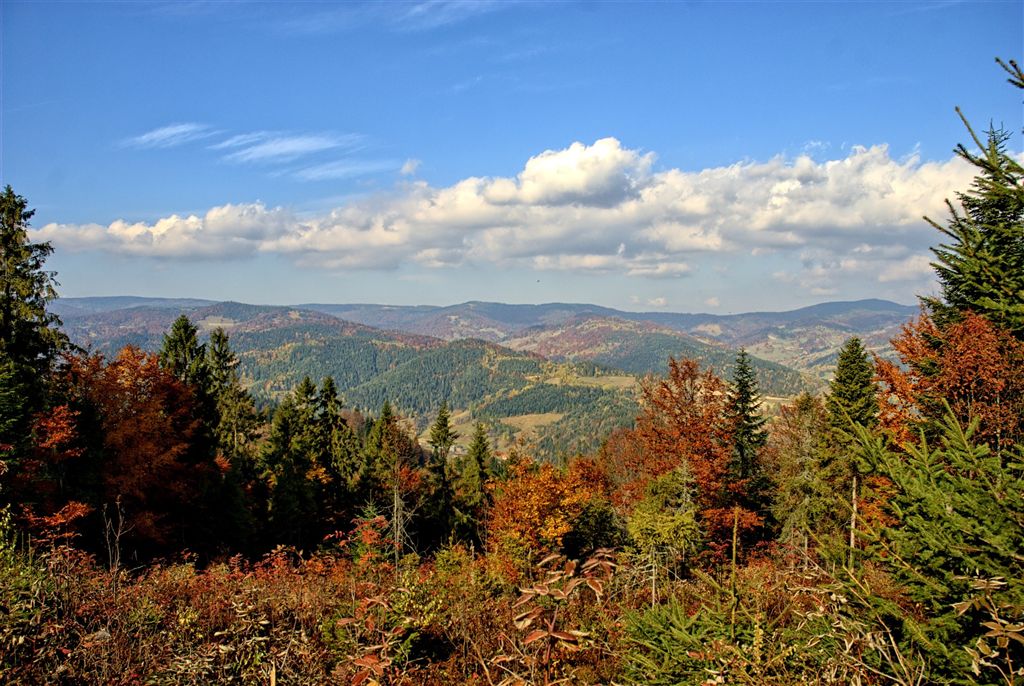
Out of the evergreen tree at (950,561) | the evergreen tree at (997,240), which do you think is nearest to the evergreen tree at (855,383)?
the evergreen tree at (997,240)

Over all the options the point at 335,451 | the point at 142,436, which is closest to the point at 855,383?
the point at 142,436

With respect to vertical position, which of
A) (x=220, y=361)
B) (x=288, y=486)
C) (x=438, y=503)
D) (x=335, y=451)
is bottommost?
(x=438, y=503)

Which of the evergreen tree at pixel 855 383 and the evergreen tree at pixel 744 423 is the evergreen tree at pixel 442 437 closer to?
the evergreen tree at pixel 744 423

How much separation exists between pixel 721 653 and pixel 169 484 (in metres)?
28.2

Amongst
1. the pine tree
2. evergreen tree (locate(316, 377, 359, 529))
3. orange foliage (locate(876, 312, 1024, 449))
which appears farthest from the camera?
evergreen tree (locate(316, 377, 359, 529))

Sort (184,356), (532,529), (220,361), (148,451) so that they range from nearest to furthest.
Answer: (148,451) < (532,529) < (184,356) < (220,361)

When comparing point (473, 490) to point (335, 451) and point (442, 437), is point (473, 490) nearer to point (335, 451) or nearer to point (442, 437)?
point (442, 437)

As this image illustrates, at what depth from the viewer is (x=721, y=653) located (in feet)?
13.6

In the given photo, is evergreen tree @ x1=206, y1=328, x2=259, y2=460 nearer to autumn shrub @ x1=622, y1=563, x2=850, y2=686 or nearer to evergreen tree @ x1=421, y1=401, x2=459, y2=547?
evergreen tree @ x1=421, y1=401, x2=459, y2=547

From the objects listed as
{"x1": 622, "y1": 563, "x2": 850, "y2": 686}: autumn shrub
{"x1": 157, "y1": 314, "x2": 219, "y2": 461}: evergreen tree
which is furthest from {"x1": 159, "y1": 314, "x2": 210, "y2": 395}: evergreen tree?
{"x1": 622, "y1": 563, "x2": 850, "y2": 686}: autumn shrub

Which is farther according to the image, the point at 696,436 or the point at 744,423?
the point at 744,423

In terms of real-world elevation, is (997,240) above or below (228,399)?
above

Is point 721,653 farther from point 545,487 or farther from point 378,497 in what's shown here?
point 378,497

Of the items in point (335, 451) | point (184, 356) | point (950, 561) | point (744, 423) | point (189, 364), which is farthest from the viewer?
point (335, 451)
